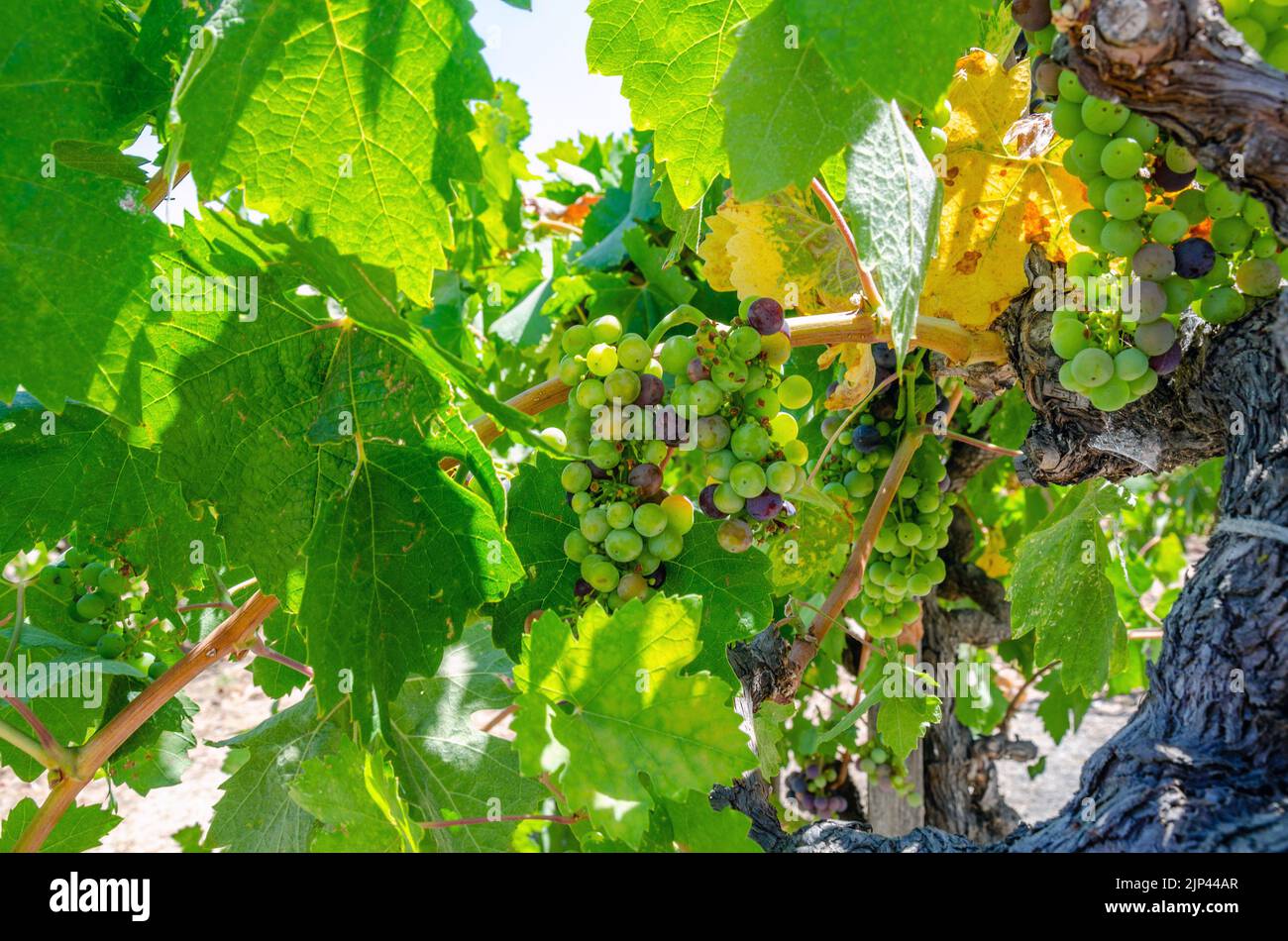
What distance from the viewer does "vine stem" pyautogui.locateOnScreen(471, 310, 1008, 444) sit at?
43.7 inches

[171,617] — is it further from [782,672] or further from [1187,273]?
[1187,273]

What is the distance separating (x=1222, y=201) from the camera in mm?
946

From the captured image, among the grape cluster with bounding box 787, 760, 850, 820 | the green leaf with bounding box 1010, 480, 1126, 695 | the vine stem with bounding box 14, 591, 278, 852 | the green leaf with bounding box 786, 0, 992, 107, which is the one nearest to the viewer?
the green leaf with bounding box 786, 0, 992, 107

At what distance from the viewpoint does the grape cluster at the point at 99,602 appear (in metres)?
1.51

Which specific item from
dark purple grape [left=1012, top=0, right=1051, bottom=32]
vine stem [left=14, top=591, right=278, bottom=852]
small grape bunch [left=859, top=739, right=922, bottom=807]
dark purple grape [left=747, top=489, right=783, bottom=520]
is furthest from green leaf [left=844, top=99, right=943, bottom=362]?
small grape bunch [left=859, top=739, right=922, bottom=807]

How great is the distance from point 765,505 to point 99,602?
3.74ft

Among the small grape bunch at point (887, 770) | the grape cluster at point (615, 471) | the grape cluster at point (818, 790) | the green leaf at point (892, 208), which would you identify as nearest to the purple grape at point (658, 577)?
the grape cluster at point (615, 471)

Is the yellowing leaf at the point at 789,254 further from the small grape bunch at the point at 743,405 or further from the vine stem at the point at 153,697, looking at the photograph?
the vine stem at the point at 153,697

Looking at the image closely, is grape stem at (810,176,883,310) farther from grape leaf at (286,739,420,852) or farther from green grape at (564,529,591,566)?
grape leaf at (286,739,420,852)

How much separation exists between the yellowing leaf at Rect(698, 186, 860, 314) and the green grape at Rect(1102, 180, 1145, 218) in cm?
37

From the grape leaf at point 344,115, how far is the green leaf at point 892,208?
37 centimetres

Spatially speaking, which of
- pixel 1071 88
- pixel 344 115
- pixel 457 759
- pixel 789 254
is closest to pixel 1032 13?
pixel 1071 88

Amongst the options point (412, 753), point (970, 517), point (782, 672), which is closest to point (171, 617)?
point (412, 753)

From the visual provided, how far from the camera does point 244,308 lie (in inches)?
40.0
